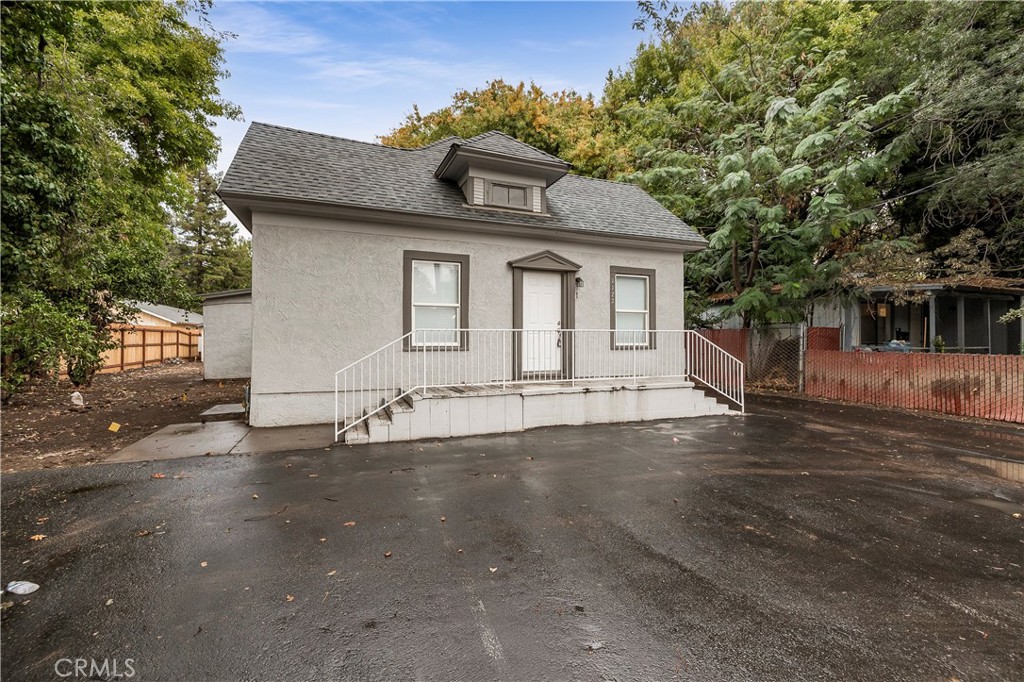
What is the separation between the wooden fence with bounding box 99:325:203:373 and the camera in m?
15.3

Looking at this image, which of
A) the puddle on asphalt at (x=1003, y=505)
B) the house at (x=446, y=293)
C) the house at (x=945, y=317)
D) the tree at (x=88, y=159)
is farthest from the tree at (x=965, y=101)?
the tree at (x=88, y=159)

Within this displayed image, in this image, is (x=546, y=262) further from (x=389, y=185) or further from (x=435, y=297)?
(x=389, y=185)

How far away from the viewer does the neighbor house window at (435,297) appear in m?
7.45

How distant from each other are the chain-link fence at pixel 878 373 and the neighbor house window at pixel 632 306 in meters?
4.67

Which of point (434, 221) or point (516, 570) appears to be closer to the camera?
point (516, 570)

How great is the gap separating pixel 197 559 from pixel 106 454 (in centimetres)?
395

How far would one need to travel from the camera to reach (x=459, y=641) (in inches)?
83.0

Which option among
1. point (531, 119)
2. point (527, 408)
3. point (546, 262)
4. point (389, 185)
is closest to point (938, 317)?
point (546, 262)

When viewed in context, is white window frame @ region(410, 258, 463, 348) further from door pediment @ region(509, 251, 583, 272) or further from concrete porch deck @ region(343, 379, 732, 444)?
door pediment @ region(509, 251, 583, 272)

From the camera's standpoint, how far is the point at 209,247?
3481cm

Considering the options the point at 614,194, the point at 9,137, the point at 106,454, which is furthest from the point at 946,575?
the point at 9,137

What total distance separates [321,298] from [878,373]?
11719 millimetres

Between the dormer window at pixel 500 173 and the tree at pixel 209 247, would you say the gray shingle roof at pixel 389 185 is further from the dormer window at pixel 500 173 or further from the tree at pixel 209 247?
the tree at pixel 209 247

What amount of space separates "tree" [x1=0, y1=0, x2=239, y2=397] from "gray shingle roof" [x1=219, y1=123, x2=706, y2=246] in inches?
76.5
